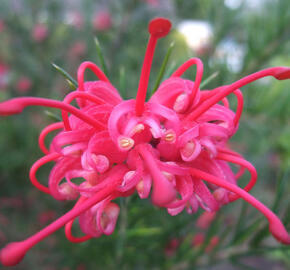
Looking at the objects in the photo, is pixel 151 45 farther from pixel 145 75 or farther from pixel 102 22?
pixel 102 22

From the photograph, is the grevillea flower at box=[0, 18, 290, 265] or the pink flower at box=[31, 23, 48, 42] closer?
the grevillea flower at box=[0, 18, 290, 265]

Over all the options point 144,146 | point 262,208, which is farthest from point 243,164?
point 144,146

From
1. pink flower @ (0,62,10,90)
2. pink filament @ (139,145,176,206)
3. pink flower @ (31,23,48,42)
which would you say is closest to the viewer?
pink filament @ (139,145,176,206)

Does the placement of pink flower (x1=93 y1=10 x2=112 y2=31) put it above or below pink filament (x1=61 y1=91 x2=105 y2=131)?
→ below

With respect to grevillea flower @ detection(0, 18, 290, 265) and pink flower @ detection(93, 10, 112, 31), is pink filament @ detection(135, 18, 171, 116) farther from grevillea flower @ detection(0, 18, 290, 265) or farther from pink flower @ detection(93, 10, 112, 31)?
pink flower @ detection(93, 10, 112, 31)

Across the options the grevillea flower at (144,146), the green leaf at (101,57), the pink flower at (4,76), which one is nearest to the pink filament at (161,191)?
the grevillea flower at (144,146)

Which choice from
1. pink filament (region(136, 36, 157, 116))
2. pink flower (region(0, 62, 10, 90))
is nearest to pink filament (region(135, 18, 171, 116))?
pink filament (region(136, 36, 157, 116))
